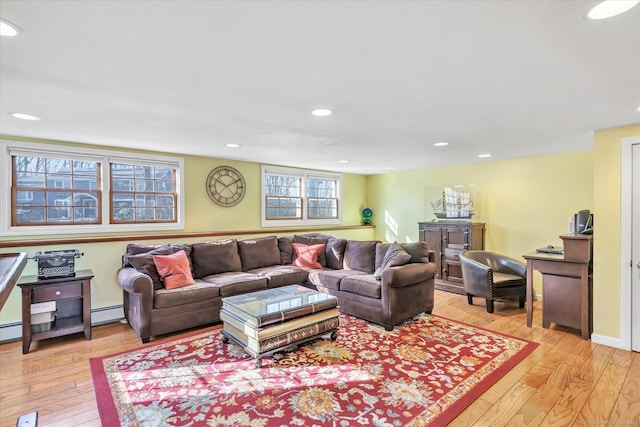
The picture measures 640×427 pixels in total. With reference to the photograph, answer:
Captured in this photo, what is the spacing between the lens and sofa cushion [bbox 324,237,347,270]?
489 cm

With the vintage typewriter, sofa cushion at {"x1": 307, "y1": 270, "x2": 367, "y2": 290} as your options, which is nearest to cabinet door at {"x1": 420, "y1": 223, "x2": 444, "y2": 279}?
sofa cushion at {"x1": 307, "y1": 270, "x2": 367, "y2": 290}

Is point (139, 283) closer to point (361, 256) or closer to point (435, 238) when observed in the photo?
point (361, 256)

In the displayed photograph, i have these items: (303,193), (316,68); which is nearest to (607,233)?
(316,68)

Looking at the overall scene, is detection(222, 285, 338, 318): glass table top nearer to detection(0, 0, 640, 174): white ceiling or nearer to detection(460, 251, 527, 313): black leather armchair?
detection(0, 0, 640, 174): white ceiling

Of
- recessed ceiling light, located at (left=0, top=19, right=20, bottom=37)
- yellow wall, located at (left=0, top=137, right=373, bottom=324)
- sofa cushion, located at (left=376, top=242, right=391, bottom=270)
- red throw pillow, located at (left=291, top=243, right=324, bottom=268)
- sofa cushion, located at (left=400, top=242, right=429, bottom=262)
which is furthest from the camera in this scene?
red throw pillow, located at (left=291, top=243, right=324, bottom=268)

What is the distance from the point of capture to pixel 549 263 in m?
3.55

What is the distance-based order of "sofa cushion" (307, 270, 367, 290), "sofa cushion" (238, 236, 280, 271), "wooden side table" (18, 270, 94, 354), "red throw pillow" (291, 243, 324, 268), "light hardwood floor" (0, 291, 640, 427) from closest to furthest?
1. "light hardwood floor" (0, 291, 640, 427)
2. "wooden side table" (18, 270, 94, 354)
3. "sofa cushion" (307, 270, 367, 290)
4. "sofa cushion" (238, 236, 280, 271)
5. "red throw pillow" (291, 243, 324, 268)

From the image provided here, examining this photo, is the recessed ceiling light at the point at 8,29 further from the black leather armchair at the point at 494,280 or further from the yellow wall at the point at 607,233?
the black leather armchair at the point at 494,280

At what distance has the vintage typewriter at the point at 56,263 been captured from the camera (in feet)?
10.7

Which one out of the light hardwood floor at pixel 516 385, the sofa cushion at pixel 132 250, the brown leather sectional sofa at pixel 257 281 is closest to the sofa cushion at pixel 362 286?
the brown leather sectional sofa at pixel 257 281

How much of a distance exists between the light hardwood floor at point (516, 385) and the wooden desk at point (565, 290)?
0.15 meters

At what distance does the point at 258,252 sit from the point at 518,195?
410 cm

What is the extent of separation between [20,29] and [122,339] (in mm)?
3008

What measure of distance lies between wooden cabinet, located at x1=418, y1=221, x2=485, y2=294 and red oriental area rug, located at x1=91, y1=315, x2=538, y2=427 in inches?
74.0
